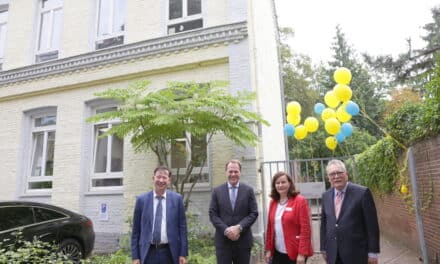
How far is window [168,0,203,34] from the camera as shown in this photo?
28.6 feet

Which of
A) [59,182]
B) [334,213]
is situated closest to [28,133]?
[59,182]

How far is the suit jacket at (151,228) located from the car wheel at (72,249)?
290 centimetres

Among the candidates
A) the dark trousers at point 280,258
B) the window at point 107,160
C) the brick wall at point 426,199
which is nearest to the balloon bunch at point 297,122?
the brick wall at point 426,199

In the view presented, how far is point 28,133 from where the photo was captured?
1027 cm

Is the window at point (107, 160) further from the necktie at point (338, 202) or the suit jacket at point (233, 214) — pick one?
the necktie at point (338, 202)

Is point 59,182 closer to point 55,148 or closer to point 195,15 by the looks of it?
point 55,148

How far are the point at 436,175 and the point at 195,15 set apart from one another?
21.5 feet

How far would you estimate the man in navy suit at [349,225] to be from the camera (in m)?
3.38

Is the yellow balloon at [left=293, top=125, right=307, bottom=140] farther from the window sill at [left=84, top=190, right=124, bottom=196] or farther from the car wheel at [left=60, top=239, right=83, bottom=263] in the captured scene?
the car wheel at [left=60, top=239, right=83, bottom=263]

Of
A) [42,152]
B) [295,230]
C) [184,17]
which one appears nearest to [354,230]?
[295,230]

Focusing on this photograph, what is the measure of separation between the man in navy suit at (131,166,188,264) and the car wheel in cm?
296

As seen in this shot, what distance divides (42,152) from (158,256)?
26.0ft

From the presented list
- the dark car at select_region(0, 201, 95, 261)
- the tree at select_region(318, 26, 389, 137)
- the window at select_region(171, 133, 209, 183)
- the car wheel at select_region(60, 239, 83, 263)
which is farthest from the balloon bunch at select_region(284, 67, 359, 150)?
the tree at select_region(318, 26, 389, 137)

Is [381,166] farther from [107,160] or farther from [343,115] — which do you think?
[107,160]
